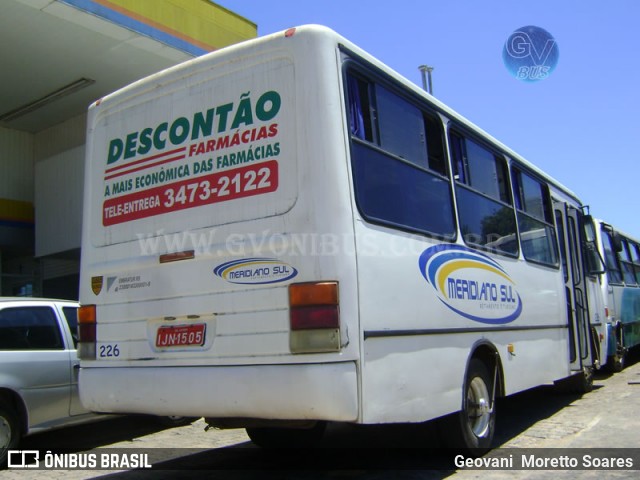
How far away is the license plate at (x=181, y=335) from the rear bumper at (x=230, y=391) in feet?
0.56

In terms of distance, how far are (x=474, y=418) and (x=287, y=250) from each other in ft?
8.86

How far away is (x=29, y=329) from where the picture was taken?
650cm

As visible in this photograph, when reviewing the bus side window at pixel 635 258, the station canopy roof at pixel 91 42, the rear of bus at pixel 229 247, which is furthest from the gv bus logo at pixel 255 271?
the bus side window at pixel 635 258

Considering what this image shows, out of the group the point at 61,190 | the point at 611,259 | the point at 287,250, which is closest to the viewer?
the point at 287,250

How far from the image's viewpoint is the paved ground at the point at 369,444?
17.0 ft

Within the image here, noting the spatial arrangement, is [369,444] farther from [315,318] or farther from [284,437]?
[315,318]

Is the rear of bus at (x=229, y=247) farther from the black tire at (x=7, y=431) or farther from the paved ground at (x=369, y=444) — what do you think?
the black tire at (x=7, y=431)

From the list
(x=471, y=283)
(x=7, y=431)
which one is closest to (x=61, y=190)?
(x=7, y=431)

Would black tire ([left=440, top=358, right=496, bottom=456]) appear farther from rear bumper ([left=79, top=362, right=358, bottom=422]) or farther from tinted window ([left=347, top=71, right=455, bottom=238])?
rear bumper ([left=79, top=362, right=358, bottom=422])

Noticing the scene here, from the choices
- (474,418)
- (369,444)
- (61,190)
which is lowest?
(369,444)

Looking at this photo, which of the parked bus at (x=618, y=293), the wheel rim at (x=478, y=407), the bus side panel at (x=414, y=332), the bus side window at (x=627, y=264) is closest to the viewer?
the bus side panel at (x=414, y=332)

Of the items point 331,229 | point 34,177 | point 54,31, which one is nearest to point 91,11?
point 54,31

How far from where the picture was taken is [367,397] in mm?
3703

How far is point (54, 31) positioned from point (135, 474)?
9072 millimetres
